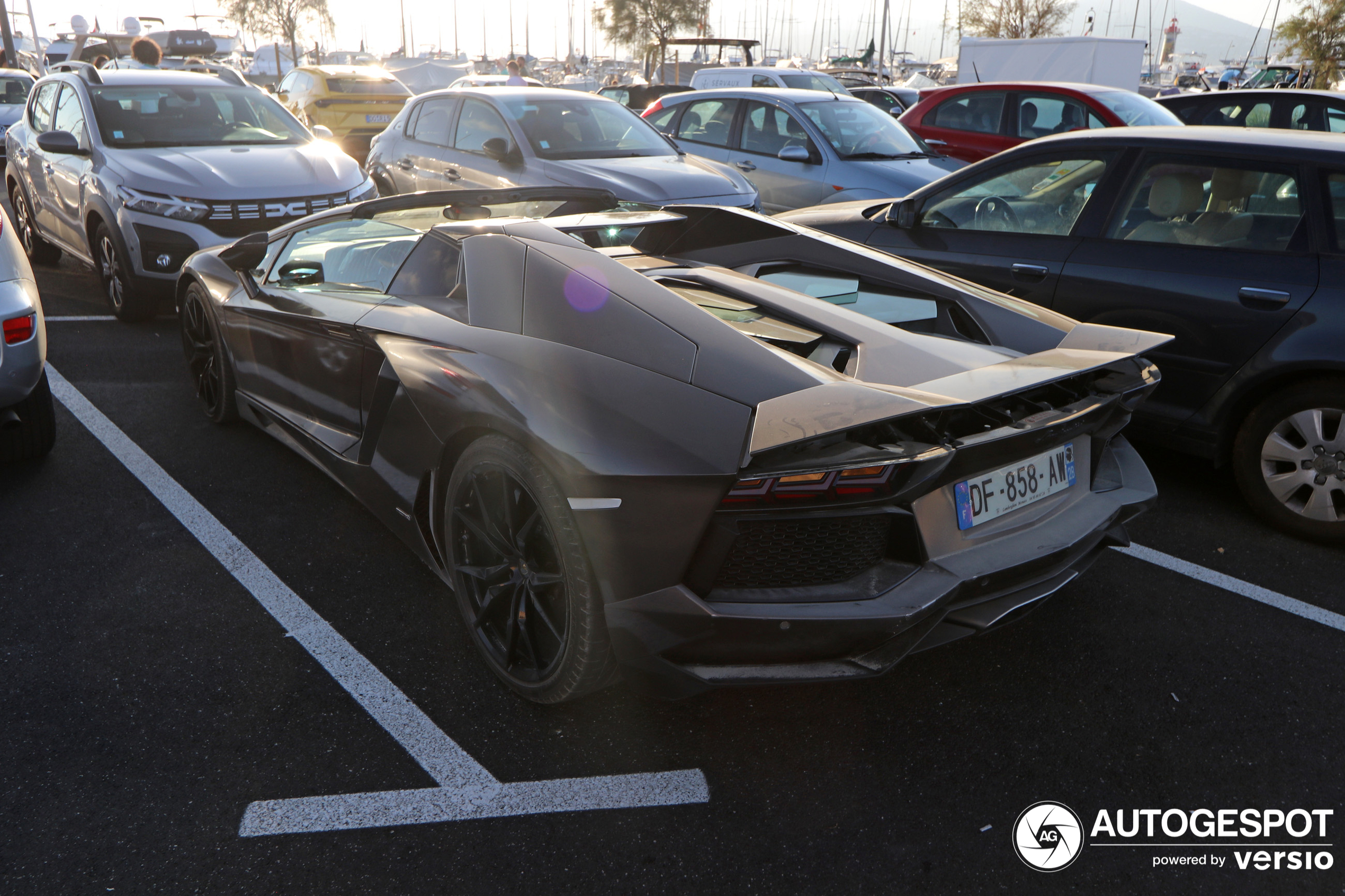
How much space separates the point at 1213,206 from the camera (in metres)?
4.16

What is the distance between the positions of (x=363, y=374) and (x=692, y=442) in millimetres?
1597

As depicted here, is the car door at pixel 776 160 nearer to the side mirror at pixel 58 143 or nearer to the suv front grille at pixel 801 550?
the side mirror at pixel 58 143

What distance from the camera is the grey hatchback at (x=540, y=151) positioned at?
754 cm

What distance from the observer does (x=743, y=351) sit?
2354 mm

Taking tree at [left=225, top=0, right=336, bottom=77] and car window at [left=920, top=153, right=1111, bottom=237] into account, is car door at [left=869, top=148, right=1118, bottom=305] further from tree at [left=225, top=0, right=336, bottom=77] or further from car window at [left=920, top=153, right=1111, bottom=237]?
Answer: tree at [left=225, top=0, right=336, bottom=77]

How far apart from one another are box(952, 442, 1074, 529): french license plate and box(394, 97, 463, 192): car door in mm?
6621

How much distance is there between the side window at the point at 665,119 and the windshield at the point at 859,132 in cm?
162

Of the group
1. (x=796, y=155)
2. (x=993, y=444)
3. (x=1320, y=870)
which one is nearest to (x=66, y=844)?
(x=993, y=444)

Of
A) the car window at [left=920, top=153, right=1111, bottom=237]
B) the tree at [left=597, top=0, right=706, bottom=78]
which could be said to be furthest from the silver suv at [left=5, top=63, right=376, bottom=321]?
the tree at [left=597, top=0, right=706, bottom=78]

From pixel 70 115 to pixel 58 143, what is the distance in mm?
870

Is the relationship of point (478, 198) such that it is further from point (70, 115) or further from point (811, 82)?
point (811, 82)

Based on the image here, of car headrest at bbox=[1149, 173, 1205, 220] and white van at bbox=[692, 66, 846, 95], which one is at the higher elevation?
white van at bbox=[692, 66, 846, 95]

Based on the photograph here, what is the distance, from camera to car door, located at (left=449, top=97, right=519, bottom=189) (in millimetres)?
7895

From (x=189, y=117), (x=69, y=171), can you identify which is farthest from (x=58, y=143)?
(x=189, y=117)
